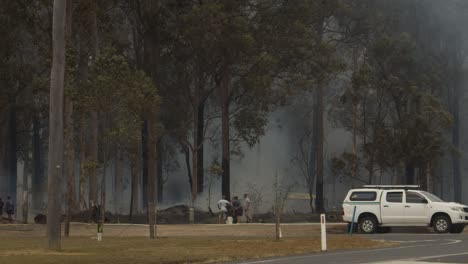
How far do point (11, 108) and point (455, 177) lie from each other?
37.0m

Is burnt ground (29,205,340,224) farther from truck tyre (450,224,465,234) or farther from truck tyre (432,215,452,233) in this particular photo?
truck tyre (450,224,465,234)

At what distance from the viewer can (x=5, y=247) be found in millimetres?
29109

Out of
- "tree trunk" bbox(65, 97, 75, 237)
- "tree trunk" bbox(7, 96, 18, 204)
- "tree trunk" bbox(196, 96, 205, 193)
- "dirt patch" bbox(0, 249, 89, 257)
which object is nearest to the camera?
"dirt patch" bbox(0, 249, 89, 257)

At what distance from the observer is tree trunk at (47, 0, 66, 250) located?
26312 millimetres

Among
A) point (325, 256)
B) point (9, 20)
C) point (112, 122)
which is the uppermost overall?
point (9, 20)

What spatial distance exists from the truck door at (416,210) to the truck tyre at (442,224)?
395mm

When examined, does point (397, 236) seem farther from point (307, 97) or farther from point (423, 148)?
point (307, 97)

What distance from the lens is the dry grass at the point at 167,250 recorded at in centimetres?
2336

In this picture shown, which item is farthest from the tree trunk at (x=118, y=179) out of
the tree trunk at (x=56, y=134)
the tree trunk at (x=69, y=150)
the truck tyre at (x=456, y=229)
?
the tree trunk at (x=56, y=134)

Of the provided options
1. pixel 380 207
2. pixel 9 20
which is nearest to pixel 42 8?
pixel 9 20

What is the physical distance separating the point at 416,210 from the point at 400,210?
64cm

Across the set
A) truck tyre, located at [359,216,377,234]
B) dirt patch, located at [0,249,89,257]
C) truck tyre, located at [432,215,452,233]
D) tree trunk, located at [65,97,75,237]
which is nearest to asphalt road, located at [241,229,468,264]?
dirt patch, located at [0,249,89,257]

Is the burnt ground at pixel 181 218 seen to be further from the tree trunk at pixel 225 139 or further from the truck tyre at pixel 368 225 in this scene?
the truck tyre at pixel 368 225

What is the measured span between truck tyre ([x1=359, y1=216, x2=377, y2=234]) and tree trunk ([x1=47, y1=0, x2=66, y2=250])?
1613 cm
